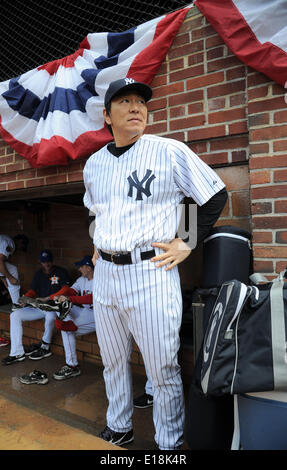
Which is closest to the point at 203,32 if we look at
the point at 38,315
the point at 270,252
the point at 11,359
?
the point at 270,252

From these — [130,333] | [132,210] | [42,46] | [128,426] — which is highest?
[42,46]

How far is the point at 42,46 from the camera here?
3045mm

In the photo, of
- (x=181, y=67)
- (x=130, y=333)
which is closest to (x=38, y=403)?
(x=130, y=333)

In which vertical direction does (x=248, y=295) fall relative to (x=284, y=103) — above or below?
below

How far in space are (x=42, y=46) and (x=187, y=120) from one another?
1.74m

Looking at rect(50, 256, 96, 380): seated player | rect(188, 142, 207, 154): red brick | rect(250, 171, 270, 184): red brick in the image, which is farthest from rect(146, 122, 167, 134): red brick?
rect(50, 256, 96, 380): seated player

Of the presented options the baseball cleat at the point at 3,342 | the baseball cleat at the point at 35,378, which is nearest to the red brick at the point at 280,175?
the baseball cleat at the point at 35,378

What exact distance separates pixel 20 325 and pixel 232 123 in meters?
2.96

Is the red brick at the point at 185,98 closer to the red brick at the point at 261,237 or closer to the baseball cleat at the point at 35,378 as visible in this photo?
the red brick at the point at 261,237

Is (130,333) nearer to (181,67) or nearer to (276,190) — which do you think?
(276,190)

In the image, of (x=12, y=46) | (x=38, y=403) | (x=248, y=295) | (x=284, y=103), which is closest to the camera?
(x=248, y=295)

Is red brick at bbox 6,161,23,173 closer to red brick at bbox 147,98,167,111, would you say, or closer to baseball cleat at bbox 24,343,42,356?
red brick at bbox 147,98,167,111

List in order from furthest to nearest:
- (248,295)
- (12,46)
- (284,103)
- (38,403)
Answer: (12,46)
(38,403)
(284,103)
(248,295)

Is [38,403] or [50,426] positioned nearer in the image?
[50,426]
